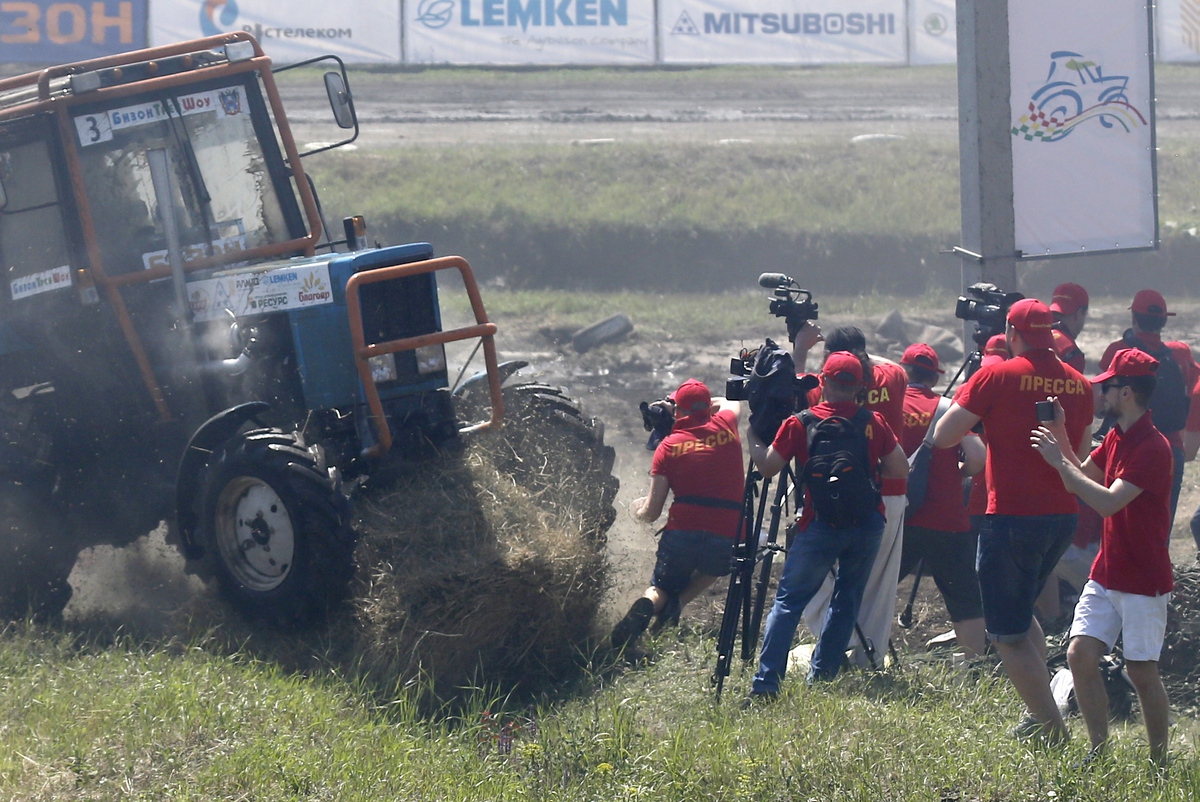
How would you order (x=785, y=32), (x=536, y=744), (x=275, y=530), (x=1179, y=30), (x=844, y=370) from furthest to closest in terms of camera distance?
1. (x=785, y=32)
2. (x=1179, y=30)
3. (x=275, y=530)
4. (x=844, y=370)
5. (x=536, y=744)

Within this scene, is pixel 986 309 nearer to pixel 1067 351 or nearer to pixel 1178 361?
pixel 1067 351

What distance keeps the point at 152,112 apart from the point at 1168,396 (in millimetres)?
6140

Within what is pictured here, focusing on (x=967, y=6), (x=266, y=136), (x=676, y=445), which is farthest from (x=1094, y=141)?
(x=266, y=136)

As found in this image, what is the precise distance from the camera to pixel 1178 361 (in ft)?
26.0

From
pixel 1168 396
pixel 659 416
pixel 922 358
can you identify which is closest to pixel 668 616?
pixel 659 416

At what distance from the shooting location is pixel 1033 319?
18.2 ft

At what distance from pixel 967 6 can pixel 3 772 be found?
7.26 meters

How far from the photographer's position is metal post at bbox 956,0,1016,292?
28.3 feet

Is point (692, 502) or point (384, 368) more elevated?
point (384, 368)

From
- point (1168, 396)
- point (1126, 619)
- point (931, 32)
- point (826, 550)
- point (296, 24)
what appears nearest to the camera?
point (1126, 619)

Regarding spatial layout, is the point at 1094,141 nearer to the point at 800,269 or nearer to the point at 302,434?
the point at 302,434

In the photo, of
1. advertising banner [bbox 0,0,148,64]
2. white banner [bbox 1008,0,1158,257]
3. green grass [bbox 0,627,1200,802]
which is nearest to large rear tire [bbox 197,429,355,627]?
green grass [bbox 0,627,1200,802]

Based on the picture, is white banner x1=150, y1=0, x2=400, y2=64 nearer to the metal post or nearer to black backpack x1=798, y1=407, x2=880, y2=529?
the metal post

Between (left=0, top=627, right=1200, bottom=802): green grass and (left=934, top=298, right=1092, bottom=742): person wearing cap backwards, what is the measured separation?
30cm
